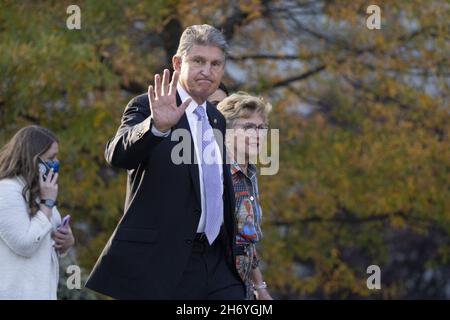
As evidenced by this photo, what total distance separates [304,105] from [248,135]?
7258 millimetres

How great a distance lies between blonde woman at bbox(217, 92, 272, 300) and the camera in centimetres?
544

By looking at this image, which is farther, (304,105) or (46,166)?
(304,105)

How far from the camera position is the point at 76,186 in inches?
403

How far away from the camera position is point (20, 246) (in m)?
5.29

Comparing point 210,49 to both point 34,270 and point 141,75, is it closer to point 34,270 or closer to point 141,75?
point 34,270

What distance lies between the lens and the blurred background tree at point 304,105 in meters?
10.1

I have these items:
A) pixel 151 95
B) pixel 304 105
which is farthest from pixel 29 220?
pixel 304 105

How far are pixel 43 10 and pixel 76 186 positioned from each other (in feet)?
5.75

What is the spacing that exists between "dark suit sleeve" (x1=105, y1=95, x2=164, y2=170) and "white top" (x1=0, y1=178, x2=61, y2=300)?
882mm

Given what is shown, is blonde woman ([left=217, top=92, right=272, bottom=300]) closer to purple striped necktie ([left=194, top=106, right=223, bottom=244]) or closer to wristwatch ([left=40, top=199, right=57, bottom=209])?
purple striped necktie ([left=194, top=106, right=223, bottom=244])

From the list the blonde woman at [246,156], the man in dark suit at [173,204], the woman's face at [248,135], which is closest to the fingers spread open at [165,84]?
the man in dark suit at [173,204]

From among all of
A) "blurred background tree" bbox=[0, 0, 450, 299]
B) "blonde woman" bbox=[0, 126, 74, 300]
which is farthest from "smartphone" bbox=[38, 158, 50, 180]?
"blurred background tree" bbox=[0, 0, 450, 299]

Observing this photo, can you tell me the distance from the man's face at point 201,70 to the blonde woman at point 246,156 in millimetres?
642

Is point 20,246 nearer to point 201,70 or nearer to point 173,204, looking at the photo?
point 173,204
